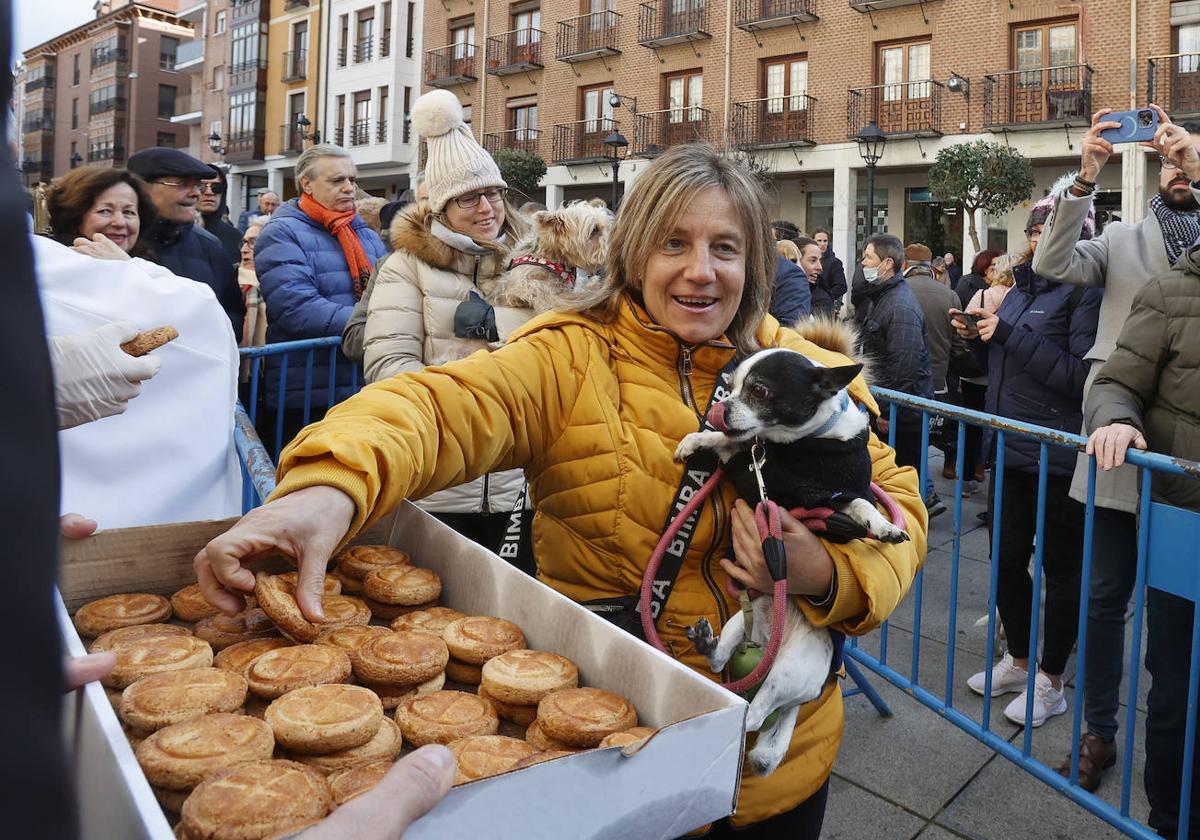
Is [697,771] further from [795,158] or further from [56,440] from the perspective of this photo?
[795,158]

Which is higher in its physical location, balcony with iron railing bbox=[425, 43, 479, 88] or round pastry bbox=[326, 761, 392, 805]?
balcony with iron railing bbox=[425, 43, 479, 88]

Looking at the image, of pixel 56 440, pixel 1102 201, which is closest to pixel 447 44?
pixel 1102 201

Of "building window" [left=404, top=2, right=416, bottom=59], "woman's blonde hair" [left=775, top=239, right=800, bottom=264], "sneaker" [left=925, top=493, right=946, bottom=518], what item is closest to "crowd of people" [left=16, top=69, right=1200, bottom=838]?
"sneaker" [left=925, top=493, right=946, bottom=518]

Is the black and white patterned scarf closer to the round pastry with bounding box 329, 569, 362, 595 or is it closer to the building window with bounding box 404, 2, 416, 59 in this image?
the round pastry with bounding box 329, 569, 362, 595

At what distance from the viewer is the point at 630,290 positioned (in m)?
2.29

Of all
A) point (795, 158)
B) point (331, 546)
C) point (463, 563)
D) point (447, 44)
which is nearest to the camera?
point (331, 546)

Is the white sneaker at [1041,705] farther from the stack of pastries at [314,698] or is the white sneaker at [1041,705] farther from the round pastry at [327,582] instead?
the round pastry at [327,582]

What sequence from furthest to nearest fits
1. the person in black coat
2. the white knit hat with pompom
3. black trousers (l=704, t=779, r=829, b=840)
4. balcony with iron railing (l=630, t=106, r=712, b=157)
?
balcony with iron railing (l=630, t=106, r=712, b=157) < the person in black coat < the white knit hat with pompom < black trousers (l=704, t=779, r=829, b=840)

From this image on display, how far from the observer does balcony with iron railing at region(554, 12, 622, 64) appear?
3008 cm

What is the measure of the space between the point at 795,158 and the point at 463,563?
26.8 m

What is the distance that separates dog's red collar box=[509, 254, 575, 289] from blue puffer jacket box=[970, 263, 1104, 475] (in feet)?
7.64

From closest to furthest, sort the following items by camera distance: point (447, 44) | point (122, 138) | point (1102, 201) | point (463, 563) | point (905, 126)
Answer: point (463, 563), point (1102, 201), point (905, 126), point (447, 44), point (122, 138)

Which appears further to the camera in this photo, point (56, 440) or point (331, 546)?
point (331, 546)

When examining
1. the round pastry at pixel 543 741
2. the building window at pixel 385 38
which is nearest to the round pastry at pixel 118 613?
the round pastry at pixel 543 741
